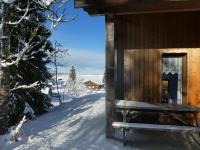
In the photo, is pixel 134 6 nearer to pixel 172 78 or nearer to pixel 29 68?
pixel 172 78

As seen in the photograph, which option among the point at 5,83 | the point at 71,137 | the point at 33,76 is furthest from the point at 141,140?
the point at 33,76

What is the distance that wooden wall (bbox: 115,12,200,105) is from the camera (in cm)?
1042

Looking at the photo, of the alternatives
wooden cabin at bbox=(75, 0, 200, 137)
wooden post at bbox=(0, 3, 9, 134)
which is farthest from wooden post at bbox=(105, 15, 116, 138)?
wooden post at bbox=(0, 3, 9, 134)

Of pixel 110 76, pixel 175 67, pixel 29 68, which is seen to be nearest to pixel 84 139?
pixel 110 76

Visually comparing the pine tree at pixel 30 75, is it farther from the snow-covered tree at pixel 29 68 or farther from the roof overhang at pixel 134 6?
the roof overhang at pixel 134 6

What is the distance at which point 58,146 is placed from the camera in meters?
8.07

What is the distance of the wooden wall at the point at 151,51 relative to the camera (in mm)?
10422

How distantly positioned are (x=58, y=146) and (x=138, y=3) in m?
3.53

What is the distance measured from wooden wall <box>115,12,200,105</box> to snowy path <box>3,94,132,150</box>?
146cm

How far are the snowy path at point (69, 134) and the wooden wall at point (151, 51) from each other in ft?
4.78

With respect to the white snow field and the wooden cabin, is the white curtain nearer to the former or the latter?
the wooden cabin

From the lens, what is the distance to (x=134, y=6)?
26.7ft

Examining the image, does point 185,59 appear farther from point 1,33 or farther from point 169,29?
point 1,33

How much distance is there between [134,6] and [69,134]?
11.3 feet
